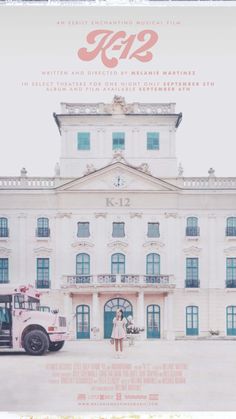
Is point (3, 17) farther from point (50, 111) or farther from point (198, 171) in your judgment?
point (198, 171)

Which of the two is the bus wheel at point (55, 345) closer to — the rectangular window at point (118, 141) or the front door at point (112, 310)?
the front door at point (112, 310)

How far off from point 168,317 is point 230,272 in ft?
2.13

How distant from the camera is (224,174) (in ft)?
21.9

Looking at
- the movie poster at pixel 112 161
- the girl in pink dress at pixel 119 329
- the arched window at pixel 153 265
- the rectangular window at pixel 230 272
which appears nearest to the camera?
the movie poster at pixel 112 161

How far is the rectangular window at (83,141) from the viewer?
679cm

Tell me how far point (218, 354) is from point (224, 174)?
4.83 feet

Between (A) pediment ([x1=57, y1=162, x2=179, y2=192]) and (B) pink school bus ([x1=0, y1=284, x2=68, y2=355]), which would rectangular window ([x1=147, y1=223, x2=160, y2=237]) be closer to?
(A) pediment ([x1=57, y1=162, x2=179, y2=192])

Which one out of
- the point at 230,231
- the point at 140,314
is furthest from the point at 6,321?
the point at 230,231

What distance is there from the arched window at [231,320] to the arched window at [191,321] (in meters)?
0.27

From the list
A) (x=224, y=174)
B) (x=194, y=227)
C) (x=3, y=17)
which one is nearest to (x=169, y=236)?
(x=194, y=227)

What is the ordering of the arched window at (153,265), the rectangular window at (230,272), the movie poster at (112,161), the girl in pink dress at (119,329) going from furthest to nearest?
the rectangular window at (230,272)
the arched window at (153,265)
the girl in pink dress at (119,329)
the movie poster at (112,161)

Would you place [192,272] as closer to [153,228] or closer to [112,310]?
[153,228]

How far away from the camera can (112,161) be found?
A: 266 inches

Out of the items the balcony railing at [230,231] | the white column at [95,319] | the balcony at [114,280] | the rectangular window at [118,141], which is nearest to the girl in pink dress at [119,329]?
the white column at [95,319]
